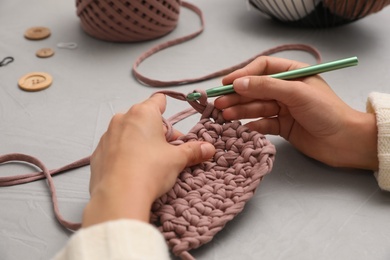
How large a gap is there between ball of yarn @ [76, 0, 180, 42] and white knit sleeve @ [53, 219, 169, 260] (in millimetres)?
537

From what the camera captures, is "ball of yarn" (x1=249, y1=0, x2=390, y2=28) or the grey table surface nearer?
the grey table surface

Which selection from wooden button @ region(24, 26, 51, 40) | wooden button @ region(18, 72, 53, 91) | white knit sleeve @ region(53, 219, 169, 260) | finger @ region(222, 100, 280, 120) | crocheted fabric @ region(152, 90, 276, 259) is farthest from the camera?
wooden button @ region(24, 26, 51, 40)

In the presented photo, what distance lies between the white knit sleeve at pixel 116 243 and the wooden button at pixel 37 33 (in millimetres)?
634

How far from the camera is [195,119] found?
0.76m

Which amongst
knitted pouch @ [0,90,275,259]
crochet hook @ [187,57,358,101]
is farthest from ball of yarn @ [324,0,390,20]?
knitted pouch @ [0,90,275,259]

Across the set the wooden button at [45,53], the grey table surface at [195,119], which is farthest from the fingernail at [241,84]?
the wooden button at [45,53]

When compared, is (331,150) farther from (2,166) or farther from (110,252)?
(2,166)

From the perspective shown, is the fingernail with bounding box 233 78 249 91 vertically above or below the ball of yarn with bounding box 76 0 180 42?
above

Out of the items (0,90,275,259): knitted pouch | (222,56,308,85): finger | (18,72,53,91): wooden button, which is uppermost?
(222,56,308,85): finger

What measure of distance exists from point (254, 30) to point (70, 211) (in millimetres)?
558

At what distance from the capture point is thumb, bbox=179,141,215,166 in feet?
1.89

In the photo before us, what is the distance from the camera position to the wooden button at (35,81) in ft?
2.75

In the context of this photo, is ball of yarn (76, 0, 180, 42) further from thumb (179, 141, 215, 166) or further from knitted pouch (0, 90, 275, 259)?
thumb (179, 141, 215, 166)

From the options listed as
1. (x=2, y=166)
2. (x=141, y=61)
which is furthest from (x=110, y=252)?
(x=141, y=61)
